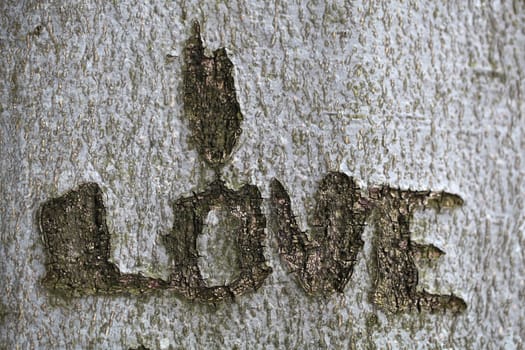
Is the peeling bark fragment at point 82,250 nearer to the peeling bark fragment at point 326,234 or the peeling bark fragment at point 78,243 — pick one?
the peeling bark fragment at point 78,243

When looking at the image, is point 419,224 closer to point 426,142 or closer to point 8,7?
point 426,142

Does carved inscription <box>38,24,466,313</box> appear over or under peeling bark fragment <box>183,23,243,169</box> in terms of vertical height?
under

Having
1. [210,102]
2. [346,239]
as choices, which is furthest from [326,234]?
[210,102]

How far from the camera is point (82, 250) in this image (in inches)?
25.5

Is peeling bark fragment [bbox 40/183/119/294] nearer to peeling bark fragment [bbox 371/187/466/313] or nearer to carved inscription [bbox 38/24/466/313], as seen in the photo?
carved inscription [bbox 38/24/466/313]

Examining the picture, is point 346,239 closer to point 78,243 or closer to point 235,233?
point 235,233

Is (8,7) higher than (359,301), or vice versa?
(8,7)

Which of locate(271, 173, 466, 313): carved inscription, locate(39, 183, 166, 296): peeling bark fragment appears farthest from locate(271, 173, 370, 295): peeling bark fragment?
locate(39, 183, 166, 296): peeling bark fragment

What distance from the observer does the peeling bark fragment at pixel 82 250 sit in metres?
0.65

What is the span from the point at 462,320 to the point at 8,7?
677mm

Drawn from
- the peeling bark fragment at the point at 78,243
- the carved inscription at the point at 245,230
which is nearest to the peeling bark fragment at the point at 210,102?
the carved inscription at the point at 245,230

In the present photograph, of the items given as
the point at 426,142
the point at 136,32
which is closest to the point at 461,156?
the point at 426,142

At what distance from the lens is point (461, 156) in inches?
26.1

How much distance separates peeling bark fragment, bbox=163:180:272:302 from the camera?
64 centimetres
